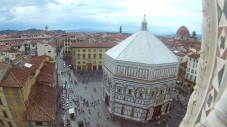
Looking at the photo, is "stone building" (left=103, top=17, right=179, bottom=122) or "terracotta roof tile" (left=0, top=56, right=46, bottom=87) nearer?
"terracotta roof tile" (left=0, top=56, right=46, bottom=87)

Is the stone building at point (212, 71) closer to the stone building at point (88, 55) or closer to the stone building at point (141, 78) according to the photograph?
the stone building at point (141, 78)

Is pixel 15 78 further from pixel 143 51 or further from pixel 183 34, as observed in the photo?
pixel 183 34

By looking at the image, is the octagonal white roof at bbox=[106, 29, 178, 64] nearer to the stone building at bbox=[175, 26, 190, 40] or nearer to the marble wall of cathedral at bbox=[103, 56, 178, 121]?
the marble wall of cathedral at bbox=[103, 56, 178, 121]

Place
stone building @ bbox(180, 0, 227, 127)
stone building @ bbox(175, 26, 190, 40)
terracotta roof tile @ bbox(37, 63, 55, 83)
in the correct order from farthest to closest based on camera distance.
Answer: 1. stone building @ bbox(175, 26, 190, 40)
2. terracotta roof tile @ bbox(37, 63, 55, 83)
3. stone building @ bbox(180, 0, 227, 127)

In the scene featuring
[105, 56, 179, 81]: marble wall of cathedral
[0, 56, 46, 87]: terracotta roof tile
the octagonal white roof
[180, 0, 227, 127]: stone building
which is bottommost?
[105, 56, 179, 81]: marble wall of cathedral

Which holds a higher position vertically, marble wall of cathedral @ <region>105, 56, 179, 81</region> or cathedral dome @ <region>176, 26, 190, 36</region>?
cathedral dome @ <region>176, 26, 190, 36</region>

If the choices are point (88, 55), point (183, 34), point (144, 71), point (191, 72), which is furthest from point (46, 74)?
point (183, 34)

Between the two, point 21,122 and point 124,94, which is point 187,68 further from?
point 21,122

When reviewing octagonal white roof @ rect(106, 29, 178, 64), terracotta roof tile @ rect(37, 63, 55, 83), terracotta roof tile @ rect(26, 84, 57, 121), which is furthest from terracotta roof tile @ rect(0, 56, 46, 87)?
octagonal white roof @ rect(106, 29, 178, 64)
